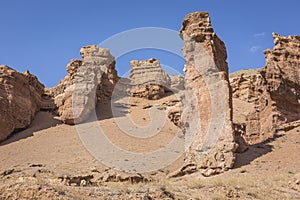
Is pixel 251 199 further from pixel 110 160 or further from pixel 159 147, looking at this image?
pixel 159 147

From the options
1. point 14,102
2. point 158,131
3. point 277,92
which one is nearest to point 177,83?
point 158,131

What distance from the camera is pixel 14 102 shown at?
33906 millimetres

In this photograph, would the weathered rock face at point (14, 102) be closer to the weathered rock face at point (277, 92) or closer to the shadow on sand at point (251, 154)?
the weathered rock face at point (277, 92)

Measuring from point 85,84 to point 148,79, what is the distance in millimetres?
12172

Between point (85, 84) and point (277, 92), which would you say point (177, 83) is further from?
point (277, 92)

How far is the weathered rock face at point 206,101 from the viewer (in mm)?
18266

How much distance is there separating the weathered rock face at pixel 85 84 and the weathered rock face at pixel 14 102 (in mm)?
3290

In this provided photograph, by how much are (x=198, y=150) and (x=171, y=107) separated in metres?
20.4

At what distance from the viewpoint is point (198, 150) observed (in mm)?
19203

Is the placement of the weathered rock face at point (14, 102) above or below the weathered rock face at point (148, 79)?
below

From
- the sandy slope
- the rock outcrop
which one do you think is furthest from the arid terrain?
the rock outcrop

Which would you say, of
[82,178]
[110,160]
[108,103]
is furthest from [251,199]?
[108,103]

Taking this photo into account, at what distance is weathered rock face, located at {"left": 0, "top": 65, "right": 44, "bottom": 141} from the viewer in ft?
107

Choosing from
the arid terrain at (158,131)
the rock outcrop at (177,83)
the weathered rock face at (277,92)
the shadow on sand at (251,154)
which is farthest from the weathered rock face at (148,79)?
the shadow on sand at (251,154)
